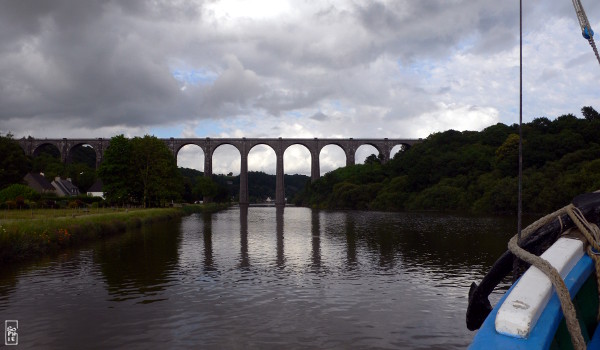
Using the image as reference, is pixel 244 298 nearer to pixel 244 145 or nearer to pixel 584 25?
pixel 584 25

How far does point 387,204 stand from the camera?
89.6 m

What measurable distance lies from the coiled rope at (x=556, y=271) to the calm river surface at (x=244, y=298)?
19.3ft

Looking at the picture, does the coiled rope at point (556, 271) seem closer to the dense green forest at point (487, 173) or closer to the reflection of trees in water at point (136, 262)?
the reflection of trees in water at point (136, 262)

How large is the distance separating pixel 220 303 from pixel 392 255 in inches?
465

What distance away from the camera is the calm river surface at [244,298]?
9359 millimetres

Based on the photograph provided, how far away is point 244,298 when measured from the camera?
12.8m

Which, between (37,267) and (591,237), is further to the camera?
(37,267)

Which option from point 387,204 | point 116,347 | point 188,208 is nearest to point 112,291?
point 116,347

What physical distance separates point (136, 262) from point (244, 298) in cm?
853

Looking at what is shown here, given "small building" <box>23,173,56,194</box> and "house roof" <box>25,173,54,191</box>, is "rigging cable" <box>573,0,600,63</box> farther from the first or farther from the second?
"house roof" <box>25,173,54,191</box>

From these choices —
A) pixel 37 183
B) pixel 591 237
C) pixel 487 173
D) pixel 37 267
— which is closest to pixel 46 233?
pixel 37 267

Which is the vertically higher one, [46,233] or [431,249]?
[46,233]

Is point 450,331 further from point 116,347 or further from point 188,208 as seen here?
point 188,208

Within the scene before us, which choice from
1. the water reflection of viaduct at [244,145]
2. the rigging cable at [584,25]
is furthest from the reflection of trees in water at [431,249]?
the water reflection of viaduct at [244,145]
